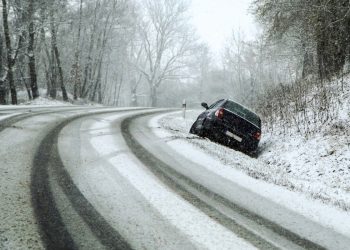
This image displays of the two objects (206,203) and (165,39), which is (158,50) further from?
(206,203)

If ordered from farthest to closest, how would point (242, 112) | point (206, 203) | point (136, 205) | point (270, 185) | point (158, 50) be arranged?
point (158, 50)
point (242, 112)
point (270, 185)
point (206, 203)
point (136, 205)

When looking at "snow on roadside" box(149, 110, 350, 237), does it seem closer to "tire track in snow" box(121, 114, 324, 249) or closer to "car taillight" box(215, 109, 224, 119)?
"tire track in snow" box(121, 114, 324, 249)

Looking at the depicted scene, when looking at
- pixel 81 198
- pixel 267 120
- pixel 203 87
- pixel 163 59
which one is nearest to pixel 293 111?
pixel 267 120

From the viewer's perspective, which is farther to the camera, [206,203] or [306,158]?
[306,158]

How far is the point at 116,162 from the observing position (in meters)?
6.93

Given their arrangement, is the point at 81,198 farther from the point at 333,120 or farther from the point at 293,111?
the point at 293,111

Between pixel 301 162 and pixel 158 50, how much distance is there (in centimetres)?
3690

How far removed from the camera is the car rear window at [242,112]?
38.4ft

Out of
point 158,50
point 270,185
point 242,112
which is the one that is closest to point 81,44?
point 158,50

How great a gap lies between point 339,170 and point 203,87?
62.4 meters

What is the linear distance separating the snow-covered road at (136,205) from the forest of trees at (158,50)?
641 centimetres

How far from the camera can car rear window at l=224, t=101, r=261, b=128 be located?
11711mm

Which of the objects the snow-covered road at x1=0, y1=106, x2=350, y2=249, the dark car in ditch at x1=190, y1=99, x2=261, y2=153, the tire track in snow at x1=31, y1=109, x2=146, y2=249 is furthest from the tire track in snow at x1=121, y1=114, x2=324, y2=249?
the dark car in ditch at x1=190, y1=99, x2=261, y2=153

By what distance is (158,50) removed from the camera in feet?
149
